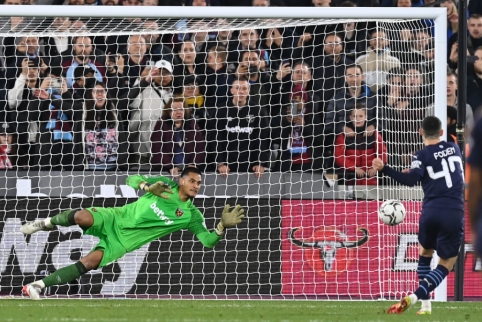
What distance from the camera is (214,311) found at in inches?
379

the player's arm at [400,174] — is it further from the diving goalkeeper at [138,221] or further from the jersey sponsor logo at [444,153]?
the diving goalkeeper at [138,221]

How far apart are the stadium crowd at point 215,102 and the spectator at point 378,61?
0.02 meters

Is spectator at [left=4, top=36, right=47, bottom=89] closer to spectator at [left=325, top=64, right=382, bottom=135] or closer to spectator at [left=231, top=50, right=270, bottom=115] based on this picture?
spectator at [left=231, top=50, right=270, bottom=115]

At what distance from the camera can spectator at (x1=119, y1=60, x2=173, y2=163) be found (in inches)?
504

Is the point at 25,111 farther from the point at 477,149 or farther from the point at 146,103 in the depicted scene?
the point at 477,149

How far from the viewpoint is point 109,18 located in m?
12.2

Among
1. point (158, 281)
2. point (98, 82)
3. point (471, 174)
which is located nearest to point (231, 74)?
point (98, 82)

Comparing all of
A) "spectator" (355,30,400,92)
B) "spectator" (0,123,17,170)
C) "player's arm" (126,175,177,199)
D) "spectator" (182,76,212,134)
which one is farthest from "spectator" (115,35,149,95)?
"spectator" (355,30,400,92)

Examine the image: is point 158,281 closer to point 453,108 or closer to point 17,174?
point 17,174

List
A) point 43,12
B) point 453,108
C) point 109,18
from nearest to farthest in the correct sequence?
point 43,12, point 109,18, point 453,108

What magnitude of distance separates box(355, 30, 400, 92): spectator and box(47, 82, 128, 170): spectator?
3.14 m

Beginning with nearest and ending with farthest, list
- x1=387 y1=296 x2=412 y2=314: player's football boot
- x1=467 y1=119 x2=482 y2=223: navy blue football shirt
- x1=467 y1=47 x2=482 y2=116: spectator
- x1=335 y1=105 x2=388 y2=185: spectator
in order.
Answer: x1=467 y1=119 x2=482 y2=223: navy blue football shirt < x1=387 y1=296 x2=412 y2=314: player's football boot < x1=335 y1=105 x2=388 y2=185: spectator < x1=467 y1=47 x2=482 y2=116: spectator

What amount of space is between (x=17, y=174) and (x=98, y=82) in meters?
1.56

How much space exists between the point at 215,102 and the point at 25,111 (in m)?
2.38
